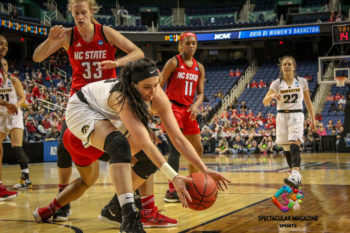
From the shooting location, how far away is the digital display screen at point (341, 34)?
21141mm

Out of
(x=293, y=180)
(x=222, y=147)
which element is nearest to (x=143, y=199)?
(x=293, y=180)

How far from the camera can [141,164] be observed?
3.82 meters

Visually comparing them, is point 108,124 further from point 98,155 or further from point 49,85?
point 49,85

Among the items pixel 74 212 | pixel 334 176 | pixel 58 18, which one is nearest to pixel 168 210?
pixel 74 212

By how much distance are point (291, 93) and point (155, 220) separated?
360 cm

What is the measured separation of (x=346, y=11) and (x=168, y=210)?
2640 cm

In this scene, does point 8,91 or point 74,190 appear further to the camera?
point 8,91

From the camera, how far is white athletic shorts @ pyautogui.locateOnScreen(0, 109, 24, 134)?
7059 millimetres

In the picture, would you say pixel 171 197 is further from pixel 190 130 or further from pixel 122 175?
pixel 122 175

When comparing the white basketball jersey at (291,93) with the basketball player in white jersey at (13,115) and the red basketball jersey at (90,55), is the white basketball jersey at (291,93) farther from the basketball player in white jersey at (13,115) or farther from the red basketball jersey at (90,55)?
the basketball player in white jersey at (13,115)

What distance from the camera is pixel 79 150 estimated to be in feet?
12.4

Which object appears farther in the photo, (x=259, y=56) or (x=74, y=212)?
(x=259, y=56)

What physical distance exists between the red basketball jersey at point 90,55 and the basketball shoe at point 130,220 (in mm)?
1790

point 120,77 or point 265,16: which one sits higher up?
point 265,16
